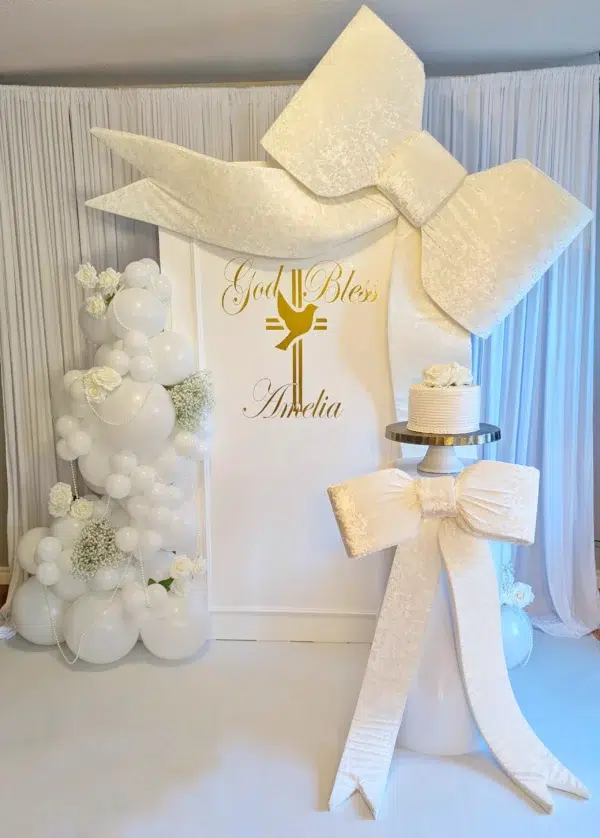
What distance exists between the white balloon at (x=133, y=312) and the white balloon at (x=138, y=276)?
0.11 ft

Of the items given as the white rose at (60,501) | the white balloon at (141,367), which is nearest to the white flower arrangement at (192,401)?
the white balloon at (141,367)

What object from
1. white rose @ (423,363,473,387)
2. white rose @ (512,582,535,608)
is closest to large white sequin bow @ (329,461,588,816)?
white rose @ (423,363,473,387)

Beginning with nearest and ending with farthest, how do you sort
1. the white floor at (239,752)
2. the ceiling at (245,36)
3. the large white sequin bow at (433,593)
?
the white floor at (239,752)
the large white sequin bow at (433,593)
the ceiling at (245,36)

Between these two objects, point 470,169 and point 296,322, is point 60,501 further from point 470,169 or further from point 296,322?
point 470,169

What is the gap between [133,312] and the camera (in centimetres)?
239

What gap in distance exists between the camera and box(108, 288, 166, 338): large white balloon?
7.86 ft

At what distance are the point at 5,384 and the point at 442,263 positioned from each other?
1.96m

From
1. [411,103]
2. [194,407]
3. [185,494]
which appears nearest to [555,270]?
[411,103]

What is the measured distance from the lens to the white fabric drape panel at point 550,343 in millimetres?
2619

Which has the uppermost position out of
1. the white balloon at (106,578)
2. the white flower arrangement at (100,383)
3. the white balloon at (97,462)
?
the white flower arrangement at (100,383)

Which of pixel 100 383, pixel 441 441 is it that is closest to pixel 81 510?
pixel 100 383

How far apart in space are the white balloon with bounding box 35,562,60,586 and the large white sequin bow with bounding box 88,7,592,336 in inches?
57.6

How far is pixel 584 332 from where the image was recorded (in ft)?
9.00

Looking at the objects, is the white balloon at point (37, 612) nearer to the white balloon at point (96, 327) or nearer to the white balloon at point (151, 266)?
the white balloon at point (96, 327)
